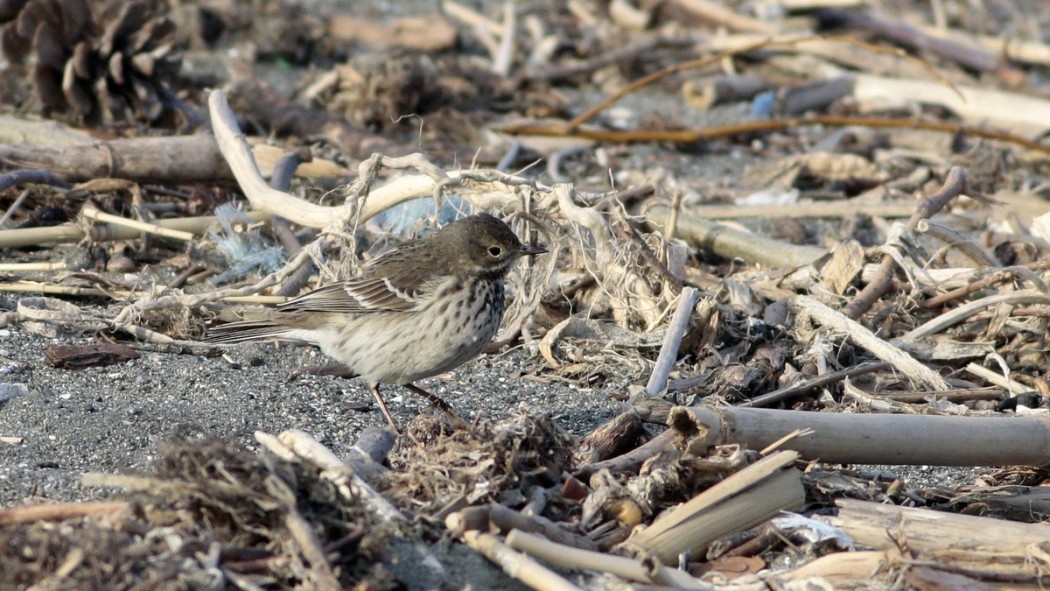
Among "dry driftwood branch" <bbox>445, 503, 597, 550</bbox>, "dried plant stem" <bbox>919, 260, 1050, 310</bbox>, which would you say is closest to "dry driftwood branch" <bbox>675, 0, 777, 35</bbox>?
"dried plant stem" <bbox>919, 260, 1050, 310</bbox>

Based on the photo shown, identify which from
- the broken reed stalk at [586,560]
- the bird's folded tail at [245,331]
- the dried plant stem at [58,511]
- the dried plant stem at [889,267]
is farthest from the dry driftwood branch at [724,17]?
the dried plant stem at [58,511]

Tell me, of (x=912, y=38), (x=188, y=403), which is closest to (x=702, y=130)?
(x=912, y=38)

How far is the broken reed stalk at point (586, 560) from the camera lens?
12.8ft

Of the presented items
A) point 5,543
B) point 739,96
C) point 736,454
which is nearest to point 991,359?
point 736,454

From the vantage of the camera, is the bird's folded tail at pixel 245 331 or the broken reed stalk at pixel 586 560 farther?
the bird's folded tail at pixel 245 331

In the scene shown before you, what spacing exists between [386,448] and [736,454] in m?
1.27

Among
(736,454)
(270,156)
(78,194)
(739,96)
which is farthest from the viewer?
(739,96)

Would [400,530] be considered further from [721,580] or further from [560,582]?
[721,580]

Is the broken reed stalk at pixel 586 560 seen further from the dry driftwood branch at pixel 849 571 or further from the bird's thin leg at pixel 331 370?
the bird's thin leg at pixel 331 370

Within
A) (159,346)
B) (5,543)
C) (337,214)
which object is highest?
(5,543)

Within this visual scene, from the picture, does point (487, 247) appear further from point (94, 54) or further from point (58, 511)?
point (94, 54)

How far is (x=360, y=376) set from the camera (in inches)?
256

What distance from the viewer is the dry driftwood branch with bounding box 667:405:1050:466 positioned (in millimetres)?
4598

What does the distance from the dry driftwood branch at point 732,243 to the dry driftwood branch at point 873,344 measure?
79 centimetres
